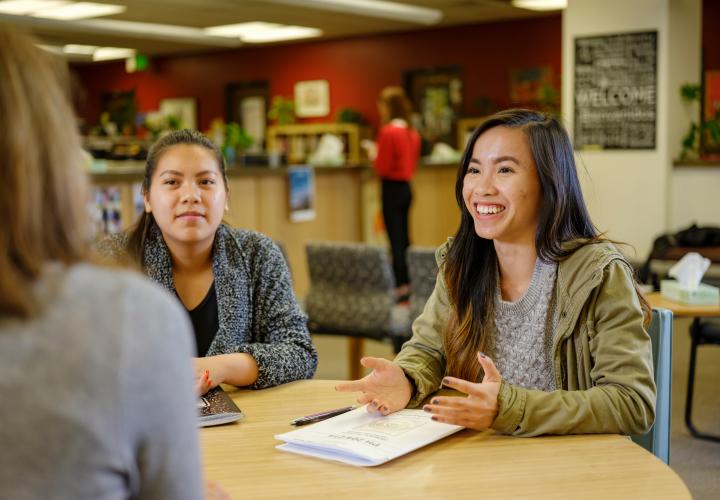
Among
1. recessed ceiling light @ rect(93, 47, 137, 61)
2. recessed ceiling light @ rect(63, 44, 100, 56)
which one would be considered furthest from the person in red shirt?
recessed ceiling light @ rect(93, 47, 137, 61)

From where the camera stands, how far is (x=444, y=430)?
1.59 metres

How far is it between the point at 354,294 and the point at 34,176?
3590 mm

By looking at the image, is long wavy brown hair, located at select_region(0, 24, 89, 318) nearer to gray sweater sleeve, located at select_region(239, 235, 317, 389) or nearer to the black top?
gray sweater sleeve, located at select_region(239, 235, 317, 389)

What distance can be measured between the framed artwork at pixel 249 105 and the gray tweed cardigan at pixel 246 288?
11.6 metres

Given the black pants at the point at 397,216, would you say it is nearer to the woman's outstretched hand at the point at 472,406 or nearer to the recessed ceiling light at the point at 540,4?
the recessed ceiling light at the point at 540,4

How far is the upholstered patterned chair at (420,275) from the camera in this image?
13.4 ft

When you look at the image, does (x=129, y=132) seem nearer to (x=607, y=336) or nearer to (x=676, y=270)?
(x=676, y=270)

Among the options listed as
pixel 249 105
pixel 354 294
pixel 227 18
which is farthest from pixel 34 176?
pixel 249 105

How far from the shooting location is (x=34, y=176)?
0.81m

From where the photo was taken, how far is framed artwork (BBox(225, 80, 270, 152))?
543 inches

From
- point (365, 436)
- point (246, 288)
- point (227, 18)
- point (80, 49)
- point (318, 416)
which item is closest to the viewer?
point (365, 436)

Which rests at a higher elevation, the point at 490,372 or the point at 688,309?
the point at 490,372

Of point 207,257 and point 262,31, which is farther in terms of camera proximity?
point 262,31

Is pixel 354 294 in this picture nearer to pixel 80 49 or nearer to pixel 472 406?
pixel 472 406
